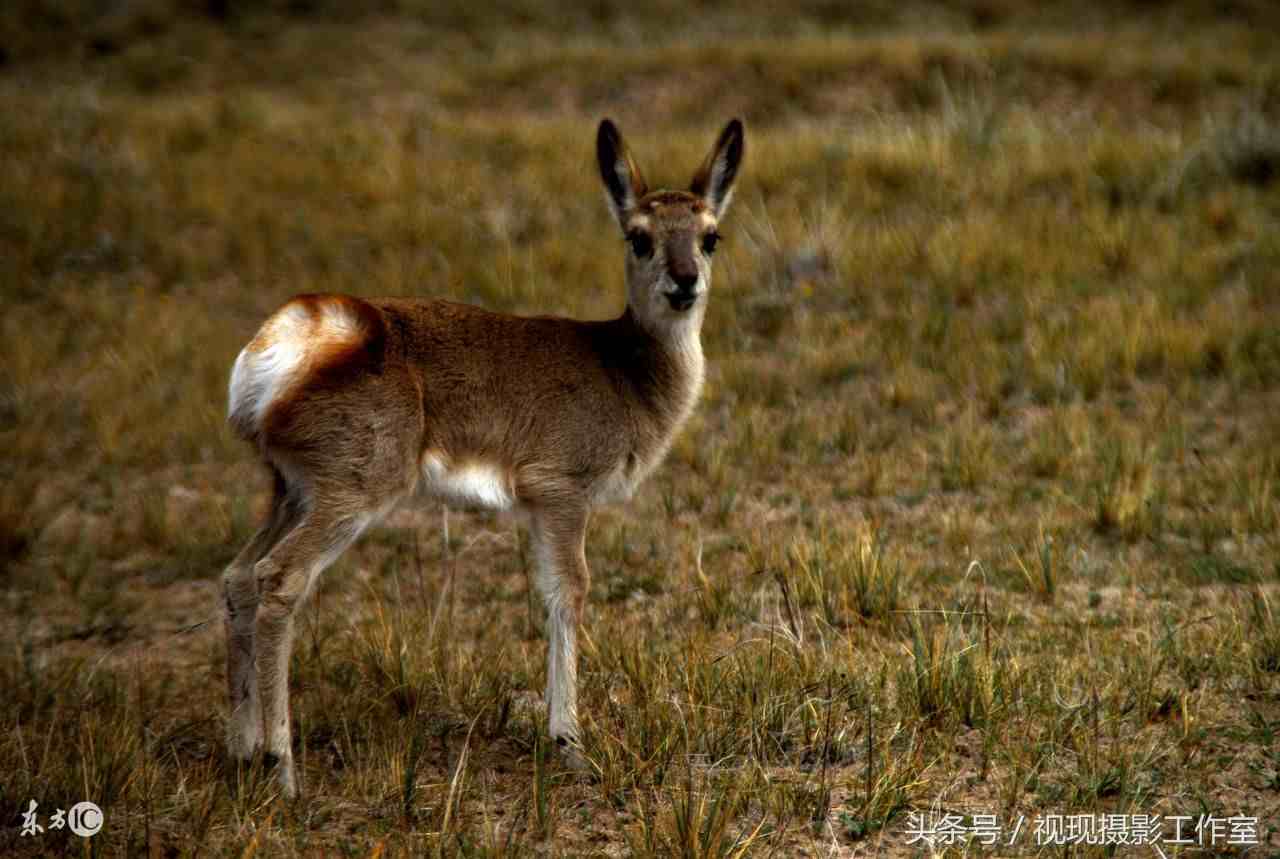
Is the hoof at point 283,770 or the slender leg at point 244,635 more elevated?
the slender leg at point 244,635

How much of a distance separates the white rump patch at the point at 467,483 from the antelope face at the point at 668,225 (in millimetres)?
1065

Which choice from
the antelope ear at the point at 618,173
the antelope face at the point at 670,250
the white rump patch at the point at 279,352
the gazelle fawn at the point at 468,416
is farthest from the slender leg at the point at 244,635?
the antelope ear at the point at 618,173

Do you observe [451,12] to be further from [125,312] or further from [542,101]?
[125,312]

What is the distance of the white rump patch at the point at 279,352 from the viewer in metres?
4.83

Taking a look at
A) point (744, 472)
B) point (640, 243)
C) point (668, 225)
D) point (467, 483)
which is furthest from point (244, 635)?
point (744, 472)

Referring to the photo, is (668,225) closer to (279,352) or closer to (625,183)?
(625,183)

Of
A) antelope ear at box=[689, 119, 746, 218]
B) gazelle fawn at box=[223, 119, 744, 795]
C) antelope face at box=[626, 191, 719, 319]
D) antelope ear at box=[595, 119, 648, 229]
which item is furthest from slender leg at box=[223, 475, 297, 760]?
antelope ear at box=[689, 119, 746, 218]

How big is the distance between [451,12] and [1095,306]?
757 inches

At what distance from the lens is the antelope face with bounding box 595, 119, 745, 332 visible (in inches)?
220

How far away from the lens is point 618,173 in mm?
5953

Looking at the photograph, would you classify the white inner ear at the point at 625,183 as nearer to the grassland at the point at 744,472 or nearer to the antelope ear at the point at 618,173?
the antelope ear at the point at 618,173

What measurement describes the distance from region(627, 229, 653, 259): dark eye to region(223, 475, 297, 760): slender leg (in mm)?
1871

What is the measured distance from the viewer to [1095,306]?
399 inches

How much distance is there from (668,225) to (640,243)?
0.16 m
